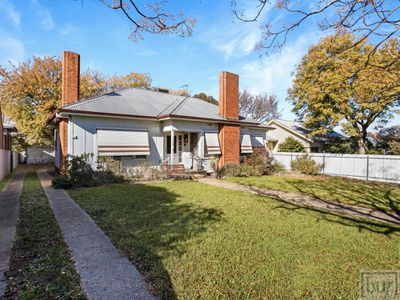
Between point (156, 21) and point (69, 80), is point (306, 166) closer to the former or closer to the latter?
point (156, 21)

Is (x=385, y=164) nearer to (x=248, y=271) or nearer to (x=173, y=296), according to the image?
(x=248, y=271)

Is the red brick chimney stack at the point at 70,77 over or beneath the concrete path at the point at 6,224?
over

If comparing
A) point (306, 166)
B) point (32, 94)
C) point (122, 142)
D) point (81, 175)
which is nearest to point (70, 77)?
point (122, 142)

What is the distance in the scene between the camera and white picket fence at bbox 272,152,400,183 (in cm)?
1460

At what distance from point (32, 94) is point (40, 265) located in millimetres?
28018

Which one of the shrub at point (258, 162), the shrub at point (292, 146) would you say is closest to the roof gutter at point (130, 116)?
the shrub at point (258, 162)

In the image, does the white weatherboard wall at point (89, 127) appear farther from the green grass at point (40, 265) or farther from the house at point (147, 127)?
the green grass at point (40, 265)

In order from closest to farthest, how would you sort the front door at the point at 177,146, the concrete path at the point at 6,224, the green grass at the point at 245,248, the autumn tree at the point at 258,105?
the green grass at the point at 245,248, the concrete path at the point at 6,224, the front door at the point at 177,146, the autumn tree at the point at 258,105

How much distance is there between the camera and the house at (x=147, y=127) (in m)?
12.6

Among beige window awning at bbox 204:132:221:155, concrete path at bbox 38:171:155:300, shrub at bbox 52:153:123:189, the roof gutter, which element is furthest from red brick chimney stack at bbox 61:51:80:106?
concrete path at bbox 38:171:155:300

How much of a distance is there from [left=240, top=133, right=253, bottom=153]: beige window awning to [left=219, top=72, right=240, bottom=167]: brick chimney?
1.24 m

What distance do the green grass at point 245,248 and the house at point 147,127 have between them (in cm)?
632

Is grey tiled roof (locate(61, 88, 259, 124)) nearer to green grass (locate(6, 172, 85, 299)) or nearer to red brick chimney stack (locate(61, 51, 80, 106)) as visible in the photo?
red brick chimney stack (locate(61, 51, 80, 106))

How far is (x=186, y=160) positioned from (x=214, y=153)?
7.13 ft
